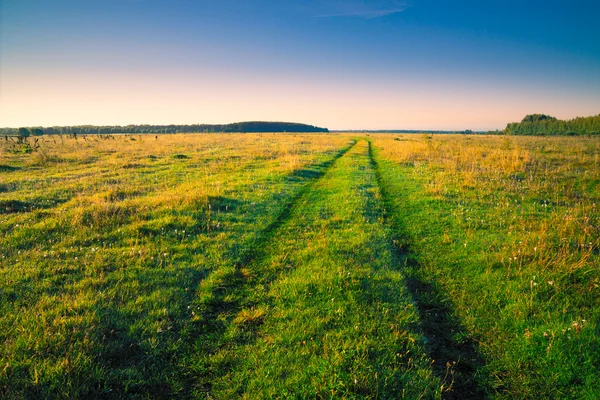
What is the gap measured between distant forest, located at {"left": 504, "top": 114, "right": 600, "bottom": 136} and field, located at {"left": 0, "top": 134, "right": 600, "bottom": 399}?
408 feet

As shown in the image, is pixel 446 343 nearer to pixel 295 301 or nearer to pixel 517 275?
pixel 295 301

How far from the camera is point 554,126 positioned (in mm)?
118062

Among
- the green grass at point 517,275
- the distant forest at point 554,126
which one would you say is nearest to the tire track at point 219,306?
the green grass at point 517,275

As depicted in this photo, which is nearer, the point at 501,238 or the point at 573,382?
the point at 573,382

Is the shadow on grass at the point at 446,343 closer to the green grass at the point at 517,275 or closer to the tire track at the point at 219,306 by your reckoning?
the green grass at the point at 517,275

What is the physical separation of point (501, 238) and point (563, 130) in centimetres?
14134

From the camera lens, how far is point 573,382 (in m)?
3.81

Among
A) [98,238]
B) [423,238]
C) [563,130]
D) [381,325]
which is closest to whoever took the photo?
[381,325]

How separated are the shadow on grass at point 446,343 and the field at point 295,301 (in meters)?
0.03

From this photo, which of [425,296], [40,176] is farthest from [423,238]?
[40,176]

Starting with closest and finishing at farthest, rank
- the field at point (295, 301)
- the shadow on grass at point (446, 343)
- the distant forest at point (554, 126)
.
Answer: the field at point (295, 301) < the shadow on grass at point (446, 343) < the distant forest at point (554, 126)

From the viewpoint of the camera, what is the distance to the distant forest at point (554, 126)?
9788 centimetres

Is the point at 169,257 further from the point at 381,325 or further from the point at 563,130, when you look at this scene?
the point at 563,130

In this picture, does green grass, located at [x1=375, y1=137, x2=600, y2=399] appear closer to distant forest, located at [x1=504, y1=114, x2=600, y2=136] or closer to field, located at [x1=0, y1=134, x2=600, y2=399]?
field, located at [x1=0, y1=134, x2=600, y2=399]
